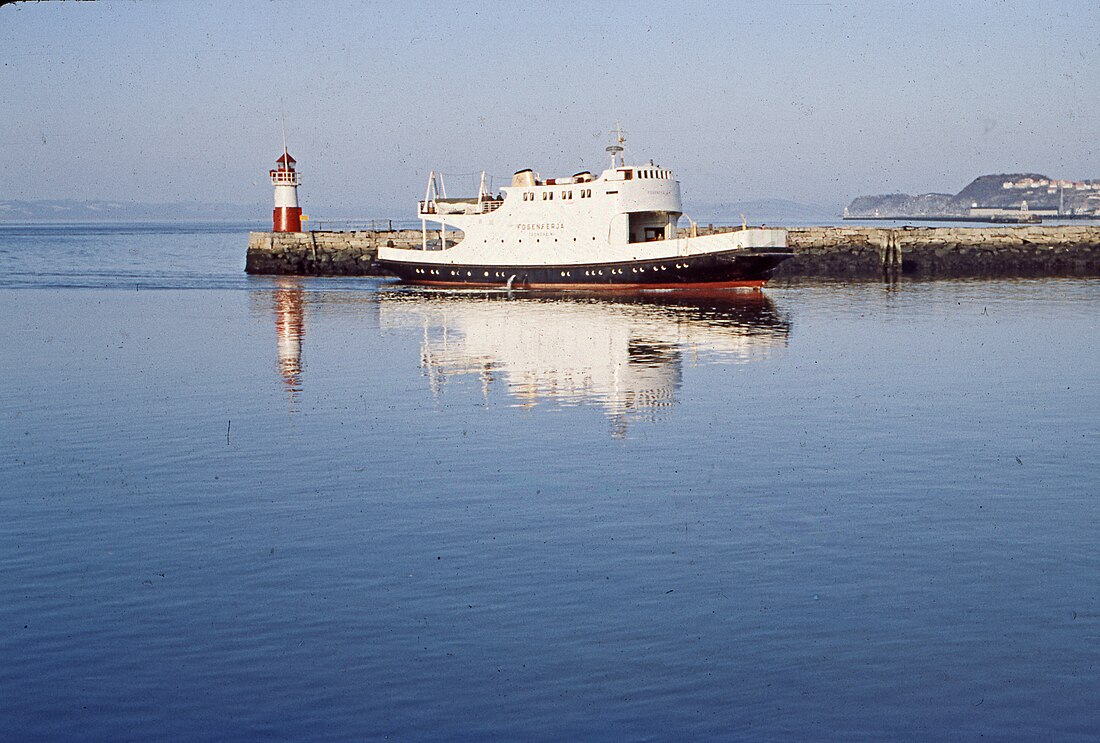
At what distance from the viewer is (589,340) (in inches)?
1405

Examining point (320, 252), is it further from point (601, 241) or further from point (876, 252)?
point (876, 252)

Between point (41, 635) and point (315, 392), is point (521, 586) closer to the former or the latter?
point (41, 635)

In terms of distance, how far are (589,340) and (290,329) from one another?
1058 cm

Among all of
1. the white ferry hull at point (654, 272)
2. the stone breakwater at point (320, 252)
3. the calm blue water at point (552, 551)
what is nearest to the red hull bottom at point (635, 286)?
the white ferry hull at point (654, 272)

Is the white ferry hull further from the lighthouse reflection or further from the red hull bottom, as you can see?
the lighthouse reflection

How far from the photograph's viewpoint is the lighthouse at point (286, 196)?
75.8 metres

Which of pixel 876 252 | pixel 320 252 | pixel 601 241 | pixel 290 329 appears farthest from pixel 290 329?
pixel 876 252

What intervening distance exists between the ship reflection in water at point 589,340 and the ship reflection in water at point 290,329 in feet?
9.94

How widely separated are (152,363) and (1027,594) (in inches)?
960

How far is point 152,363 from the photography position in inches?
1241

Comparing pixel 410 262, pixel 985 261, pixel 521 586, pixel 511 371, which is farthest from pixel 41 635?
pixel 985 261

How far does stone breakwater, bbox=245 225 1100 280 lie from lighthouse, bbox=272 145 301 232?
160cm

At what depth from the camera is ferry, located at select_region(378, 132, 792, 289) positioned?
53188mm

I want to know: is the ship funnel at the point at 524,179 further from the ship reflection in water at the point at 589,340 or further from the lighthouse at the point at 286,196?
the lighthouse at the point at 286,196
